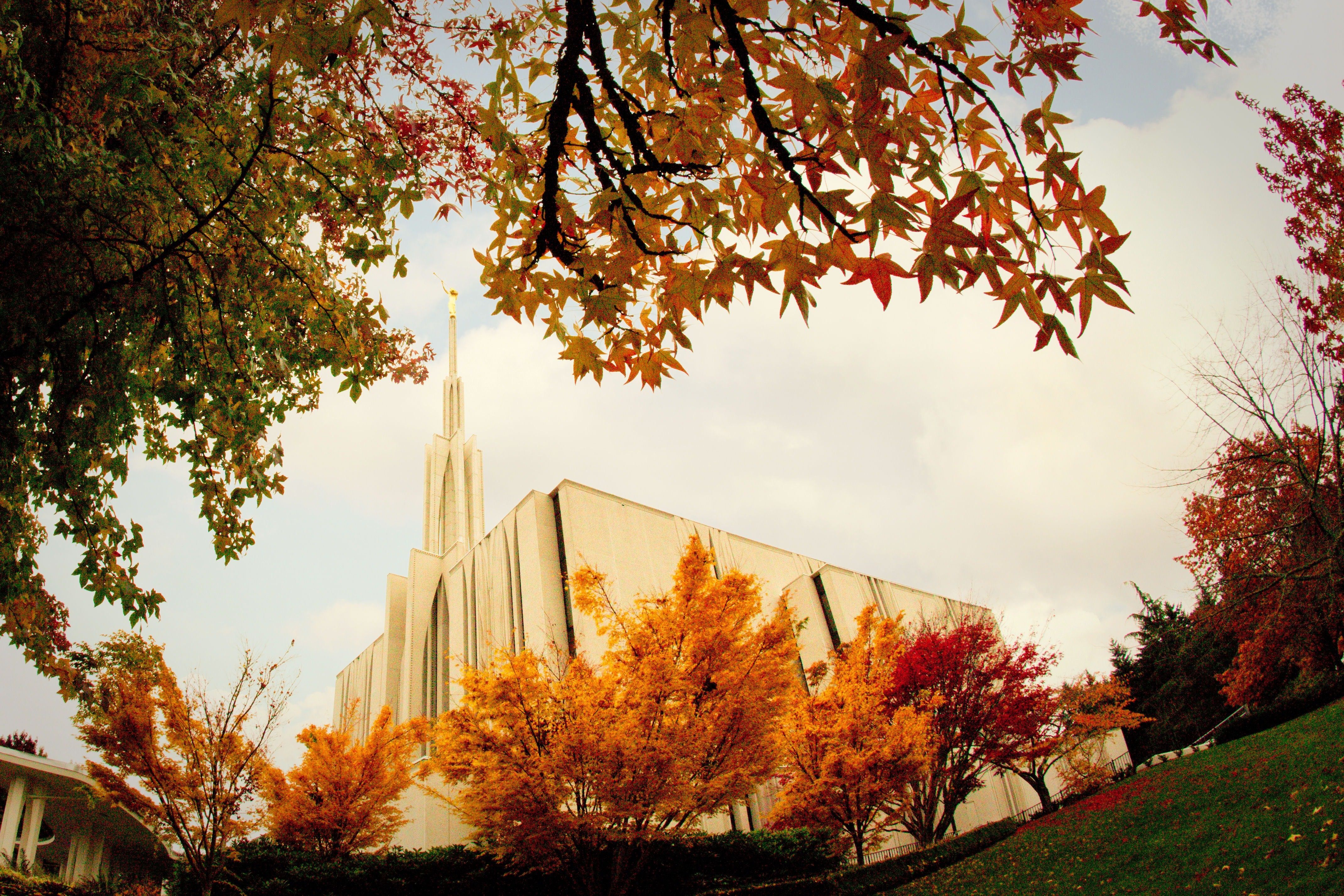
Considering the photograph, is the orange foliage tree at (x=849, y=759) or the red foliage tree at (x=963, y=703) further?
the red foliage tree at (x=963, y=703)

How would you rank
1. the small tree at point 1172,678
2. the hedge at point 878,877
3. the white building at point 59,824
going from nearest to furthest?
the hedge at point 878,877, the white building at point 59,824, the small tree at point 1172,678

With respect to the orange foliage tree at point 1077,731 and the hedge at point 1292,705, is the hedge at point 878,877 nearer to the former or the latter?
the orange foliage tree at point 1077,731

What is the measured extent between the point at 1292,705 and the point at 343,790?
85.3ft

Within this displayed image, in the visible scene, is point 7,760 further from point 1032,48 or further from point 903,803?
point 1032,48

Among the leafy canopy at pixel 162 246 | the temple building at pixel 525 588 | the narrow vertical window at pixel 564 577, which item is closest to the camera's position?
the leafy canopy at pixel 162 246

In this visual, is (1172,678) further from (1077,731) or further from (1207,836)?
(1207,836)

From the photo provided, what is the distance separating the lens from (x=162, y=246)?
13.3ft

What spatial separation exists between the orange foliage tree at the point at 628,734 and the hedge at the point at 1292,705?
16323 mm

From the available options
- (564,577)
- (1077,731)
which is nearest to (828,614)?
(1077,731)

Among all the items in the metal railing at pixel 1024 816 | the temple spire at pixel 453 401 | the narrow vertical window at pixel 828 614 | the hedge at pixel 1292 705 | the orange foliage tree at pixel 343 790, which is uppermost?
the temple spire at pixel 453 401

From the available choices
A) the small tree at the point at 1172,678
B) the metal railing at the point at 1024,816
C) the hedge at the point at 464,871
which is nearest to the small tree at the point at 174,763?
the hedge at the point at 464,871

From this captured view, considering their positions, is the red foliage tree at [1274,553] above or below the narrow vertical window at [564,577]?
below

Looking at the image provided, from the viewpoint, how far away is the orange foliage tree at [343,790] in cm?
1638

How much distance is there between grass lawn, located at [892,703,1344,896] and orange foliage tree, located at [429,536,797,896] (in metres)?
4.38
